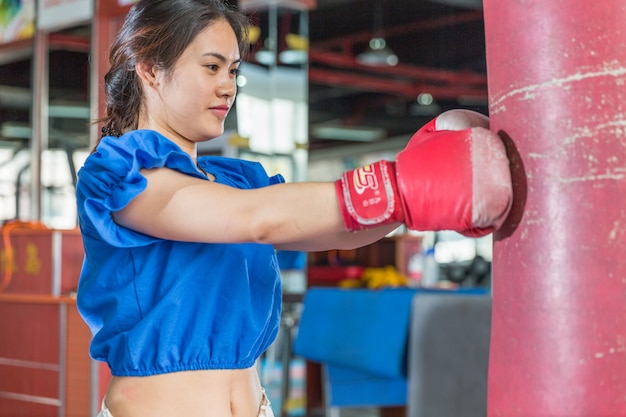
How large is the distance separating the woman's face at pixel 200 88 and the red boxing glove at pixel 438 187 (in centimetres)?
35

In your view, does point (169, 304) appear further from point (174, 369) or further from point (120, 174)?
point (120, 174)

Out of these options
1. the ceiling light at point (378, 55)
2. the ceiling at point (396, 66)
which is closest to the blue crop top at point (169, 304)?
the ceiling at point (396, 66)

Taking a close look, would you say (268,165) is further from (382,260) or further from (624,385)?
(624,385)

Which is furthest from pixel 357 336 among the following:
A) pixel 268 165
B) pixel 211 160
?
pixel 211 160

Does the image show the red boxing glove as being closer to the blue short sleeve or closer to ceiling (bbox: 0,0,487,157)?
the blue short sleeve

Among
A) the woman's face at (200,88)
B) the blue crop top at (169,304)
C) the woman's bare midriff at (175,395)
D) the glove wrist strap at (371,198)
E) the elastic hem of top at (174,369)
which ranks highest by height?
the woman's face at (200,88)

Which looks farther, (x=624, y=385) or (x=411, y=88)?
(x=411, y=88)

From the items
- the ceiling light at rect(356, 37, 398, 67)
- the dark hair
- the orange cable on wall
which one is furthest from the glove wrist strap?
the ceiling light at rect(356, 37, 398, 67)

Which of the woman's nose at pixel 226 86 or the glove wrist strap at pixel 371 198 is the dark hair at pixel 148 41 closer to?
the woman's nose at pixel 226 86

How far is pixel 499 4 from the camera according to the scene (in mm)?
1078

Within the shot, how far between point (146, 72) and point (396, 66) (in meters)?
9.66

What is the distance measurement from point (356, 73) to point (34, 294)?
Result: 7.53 m

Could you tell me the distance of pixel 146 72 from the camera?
135 centimetres

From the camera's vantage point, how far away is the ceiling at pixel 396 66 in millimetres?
9688
